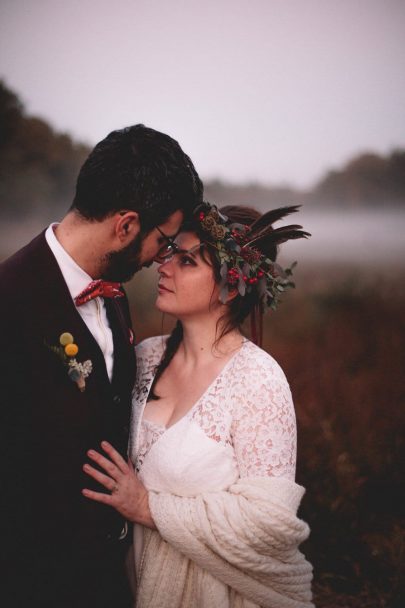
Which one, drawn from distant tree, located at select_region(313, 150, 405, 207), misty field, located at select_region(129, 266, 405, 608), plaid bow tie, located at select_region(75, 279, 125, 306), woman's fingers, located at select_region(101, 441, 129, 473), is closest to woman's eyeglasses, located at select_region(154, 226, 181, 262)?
plaid bow tie, located at select_region(75, 279, 125, 306)

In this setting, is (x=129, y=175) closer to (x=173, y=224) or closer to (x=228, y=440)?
(x=173, y=224)

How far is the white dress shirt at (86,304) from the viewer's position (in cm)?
180

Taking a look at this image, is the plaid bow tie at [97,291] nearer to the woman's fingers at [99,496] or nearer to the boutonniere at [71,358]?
the boutonniere at [71,358]

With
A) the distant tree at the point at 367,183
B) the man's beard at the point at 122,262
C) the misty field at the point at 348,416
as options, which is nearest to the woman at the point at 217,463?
the man's beard at the point at 122,262

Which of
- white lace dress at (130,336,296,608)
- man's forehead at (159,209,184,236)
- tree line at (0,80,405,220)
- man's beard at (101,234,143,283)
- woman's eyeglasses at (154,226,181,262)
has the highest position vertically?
tree line at (0,80,405,220)

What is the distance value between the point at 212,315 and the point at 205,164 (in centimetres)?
345

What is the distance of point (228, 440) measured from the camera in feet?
6.46

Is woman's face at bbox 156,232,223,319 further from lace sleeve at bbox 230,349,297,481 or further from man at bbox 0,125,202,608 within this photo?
lace sleeve at bbox 230,349,297,481

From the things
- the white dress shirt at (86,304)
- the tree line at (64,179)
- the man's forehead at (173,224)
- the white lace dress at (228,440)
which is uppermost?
the tree line at (64,179)

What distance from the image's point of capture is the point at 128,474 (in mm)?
1913

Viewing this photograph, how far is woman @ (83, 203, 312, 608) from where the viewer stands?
1.83m

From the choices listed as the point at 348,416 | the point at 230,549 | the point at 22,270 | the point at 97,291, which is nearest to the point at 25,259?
the point at 22,270

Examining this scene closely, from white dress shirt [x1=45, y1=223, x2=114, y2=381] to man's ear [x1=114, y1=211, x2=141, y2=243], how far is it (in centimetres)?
20

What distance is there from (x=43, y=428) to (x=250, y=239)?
118cm
